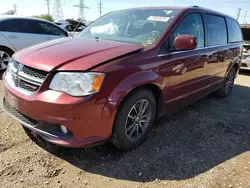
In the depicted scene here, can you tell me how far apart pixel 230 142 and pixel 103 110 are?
6.69 feet

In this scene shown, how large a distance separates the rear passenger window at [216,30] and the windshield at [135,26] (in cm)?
99

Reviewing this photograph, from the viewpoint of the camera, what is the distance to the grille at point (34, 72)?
7.71 feet

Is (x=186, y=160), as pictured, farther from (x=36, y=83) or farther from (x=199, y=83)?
(x=36, y=83)

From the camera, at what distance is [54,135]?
233 cm

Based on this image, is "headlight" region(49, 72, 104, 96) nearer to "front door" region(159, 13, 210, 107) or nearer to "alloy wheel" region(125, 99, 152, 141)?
"alloy wheel" region(125, 99, 152, 141)

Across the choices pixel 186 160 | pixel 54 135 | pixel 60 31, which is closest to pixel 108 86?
pixel 54 135

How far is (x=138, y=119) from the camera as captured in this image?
9.59ft

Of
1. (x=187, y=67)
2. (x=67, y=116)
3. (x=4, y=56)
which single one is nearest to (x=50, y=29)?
(x=4, y=56)

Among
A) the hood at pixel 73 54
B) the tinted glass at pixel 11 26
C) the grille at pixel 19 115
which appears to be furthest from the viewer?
the tinted glass at pixel 11 26

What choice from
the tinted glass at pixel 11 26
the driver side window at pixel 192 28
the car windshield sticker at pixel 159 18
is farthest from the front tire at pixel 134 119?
the tinted glass at pixel 11 26

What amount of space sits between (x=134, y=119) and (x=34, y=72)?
1.24 meters

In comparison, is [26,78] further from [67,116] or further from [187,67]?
[187,67]

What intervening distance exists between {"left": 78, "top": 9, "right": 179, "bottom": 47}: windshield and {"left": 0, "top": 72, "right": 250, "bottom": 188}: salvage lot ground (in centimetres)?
136

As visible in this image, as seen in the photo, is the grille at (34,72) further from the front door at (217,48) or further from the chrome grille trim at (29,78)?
the front door at (217,48)
